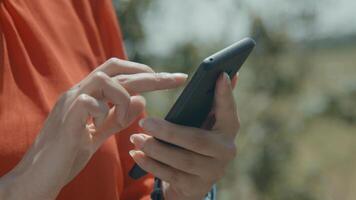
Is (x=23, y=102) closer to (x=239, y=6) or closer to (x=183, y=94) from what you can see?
(x=183, y=94)

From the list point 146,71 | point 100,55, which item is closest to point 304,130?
point 100,55

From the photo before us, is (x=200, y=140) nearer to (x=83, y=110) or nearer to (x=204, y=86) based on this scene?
(x=204, y=86)

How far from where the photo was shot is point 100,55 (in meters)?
1.98

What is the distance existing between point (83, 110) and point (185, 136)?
20 centimetres

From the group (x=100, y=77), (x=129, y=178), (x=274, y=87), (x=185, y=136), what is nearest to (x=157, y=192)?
(x=129, y=178)

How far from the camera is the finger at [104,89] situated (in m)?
1.54

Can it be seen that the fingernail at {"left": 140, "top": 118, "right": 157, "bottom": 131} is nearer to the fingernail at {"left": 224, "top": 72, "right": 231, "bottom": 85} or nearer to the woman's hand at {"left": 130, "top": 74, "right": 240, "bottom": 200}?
the woman's hand at {"left": 130, "top": 74, "right": 240, "bottom": 200}

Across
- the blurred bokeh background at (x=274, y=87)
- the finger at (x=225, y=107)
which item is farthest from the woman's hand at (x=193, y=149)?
the blurred bokeh background at (x=274, y=87)

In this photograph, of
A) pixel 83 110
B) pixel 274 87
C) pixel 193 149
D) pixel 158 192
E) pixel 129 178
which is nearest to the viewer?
pixel 83 110

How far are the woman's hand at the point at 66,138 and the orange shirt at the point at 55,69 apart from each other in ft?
0.50

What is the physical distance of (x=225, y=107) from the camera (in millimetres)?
1631

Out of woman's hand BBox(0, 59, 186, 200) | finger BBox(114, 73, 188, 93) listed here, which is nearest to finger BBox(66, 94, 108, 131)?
woman's hand BBox(0, 59, 186, 200)

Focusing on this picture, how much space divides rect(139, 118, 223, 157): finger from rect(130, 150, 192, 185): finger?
0.07 metres

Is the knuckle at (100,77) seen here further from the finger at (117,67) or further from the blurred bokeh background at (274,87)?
the blurred bokeh background at (274,87)
